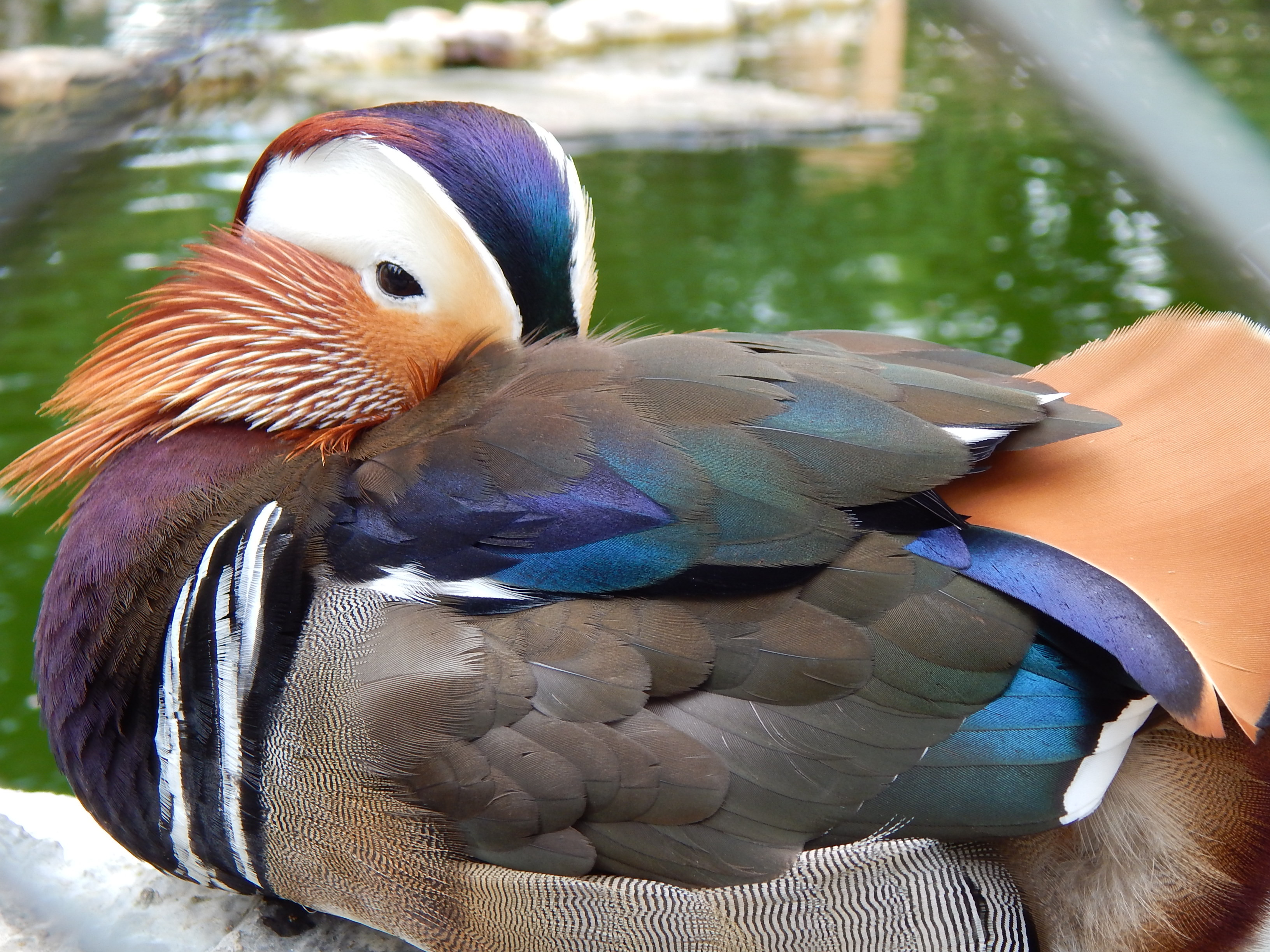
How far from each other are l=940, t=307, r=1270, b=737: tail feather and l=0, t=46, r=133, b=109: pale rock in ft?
3.52

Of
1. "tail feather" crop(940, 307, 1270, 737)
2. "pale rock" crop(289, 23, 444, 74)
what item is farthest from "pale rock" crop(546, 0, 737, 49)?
"tail feather" crop(940, 307, 1270, 737)

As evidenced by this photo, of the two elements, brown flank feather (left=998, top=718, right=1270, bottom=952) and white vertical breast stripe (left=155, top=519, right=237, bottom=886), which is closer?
brown flank feather (left=998, top=718, right=1270, bottom=952)

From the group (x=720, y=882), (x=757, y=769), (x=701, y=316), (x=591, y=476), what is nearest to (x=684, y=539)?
(x=591, y=476)

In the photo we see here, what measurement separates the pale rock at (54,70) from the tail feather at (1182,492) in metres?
1.07

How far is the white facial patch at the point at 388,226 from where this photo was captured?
1.49m

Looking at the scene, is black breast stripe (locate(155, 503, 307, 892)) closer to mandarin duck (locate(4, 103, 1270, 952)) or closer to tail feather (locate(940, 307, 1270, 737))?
mandarin duck (locate(4, 103, 1270, 952))

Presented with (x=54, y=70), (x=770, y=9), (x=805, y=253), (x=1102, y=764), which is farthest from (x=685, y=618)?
(x=770, y=9)

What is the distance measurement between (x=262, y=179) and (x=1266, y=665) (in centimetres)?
139

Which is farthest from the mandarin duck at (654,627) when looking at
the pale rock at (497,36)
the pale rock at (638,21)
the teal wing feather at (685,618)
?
the pale rock at (638,21)

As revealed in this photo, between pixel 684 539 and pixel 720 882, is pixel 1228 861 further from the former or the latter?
pixel 684 539

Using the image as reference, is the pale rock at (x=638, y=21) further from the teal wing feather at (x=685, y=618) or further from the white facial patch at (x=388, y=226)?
the teal wing feather at (x=685, y=618)

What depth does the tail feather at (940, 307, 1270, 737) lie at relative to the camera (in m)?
1.19

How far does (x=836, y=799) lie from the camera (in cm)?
128

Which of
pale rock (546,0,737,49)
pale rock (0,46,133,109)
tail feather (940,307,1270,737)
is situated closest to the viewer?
pale rock (0,46,133,109)
